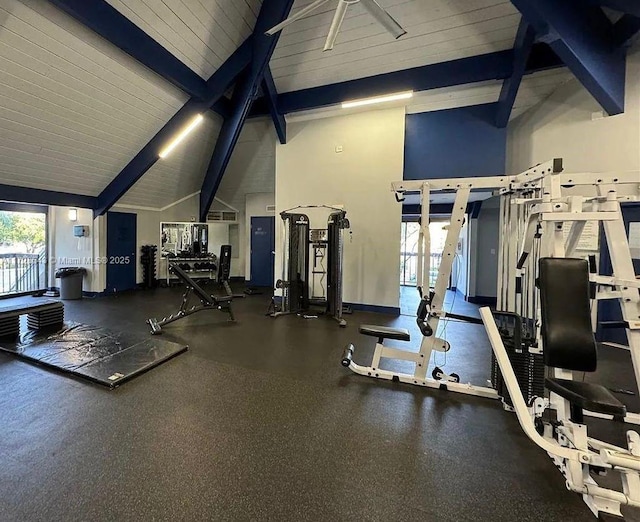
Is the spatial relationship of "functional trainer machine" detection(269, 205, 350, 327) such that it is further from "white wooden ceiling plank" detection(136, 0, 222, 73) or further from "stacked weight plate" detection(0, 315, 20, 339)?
"stacked weight plate" detection(0, 315, 20, 339)

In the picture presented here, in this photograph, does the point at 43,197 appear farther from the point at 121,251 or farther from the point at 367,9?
the point at 367,9

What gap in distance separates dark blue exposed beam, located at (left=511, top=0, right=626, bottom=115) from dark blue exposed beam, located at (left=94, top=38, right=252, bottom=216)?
3768mm

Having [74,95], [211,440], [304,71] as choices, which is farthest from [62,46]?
[211,440]

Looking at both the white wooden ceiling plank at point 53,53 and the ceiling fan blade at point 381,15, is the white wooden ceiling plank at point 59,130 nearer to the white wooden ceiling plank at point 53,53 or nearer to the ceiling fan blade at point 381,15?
the white wooden ceiling plank at point 53,53

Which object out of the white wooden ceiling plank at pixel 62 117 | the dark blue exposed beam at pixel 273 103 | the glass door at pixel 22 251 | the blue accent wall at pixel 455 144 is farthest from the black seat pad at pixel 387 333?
the glass door at pixel 22 251

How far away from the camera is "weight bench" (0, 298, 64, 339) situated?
3.96 m

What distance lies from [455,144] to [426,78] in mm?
1209

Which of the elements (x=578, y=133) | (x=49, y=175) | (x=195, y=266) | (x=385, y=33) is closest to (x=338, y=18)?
(x=385, y=33)

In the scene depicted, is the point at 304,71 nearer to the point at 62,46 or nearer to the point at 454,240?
the point at 62,46

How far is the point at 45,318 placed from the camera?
4.39 metres

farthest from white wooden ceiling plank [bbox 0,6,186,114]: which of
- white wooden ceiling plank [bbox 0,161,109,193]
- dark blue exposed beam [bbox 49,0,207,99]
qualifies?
white wooden ceiling plank [bbox 0,161,109,193]

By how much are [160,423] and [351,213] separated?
4634mm

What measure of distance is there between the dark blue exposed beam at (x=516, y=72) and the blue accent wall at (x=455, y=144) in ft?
0.77

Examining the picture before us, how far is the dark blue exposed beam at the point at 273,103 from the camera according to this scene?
18.1 feet
